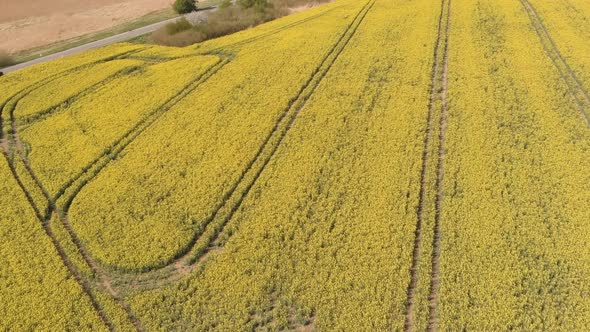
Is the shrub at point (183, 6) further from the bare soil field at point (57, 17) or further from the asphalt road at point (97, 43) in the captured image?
the bare soil field at point (57, 17)

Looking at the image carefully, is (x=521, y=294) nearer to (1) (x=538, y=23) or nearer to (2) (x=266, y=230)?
(2) (x=266, y=230)

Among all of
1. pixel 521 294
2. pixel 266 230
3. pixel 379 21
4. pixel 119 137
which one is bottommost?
pixel 521 294

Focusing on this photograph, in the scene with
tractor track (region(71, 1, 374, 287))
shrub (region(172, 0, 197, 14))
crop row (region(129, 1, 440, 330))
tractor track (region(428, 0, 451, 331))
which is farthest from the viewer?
shrub (region(172, 0, 197, 14))

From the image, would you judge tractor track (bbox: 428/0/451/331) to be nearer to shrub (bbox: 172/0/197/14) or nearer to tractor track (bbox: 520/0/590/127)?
tractor track (bbox: 520/0/590/127)

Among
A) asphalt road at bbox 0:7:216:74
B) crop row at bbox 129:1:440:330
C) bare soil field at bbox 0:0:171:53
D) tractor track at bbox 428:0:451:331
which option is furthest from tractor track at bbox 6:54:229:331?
bare soil field at bbox 0:0:171:53

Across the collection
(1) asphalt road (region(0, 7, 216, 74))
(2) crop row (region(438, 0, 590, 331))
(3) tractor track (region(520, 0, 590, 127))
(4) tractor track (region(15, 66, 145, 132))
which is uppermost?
(1) asphalt road (region(0, 7, 216, 74))

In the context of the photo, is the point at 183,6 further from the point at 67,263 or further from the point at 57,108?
the point at 67,263

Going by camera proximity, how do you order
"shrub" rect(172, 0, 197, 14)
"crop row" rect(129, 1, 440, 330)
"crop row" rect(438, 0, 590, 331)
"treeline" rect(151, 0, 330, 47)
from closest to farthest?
"crop row" rect(438, 0, 590, 331), "crop row" rect(129, 1, 440, 330), "treeline" rect(151, 0, 330, 47), "shrub" rect(172, 0, 197, 14)

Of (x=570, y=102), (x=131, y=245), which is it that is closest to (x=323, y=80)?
(x=570, y=102)
